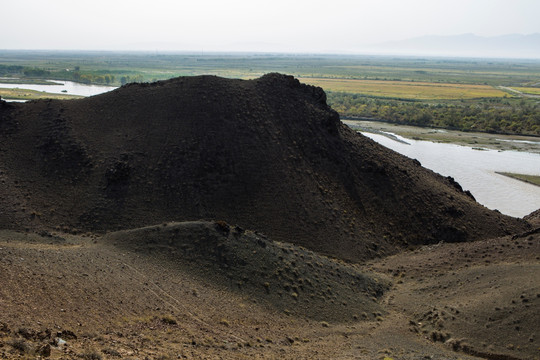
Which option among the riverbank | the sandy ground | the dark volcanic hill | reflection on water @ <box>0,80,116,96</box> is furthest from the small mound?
reflection on water @ <box>0,80,116,96</box>

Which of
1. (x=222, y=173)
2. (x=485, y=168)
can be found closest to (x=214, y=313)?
(x=222, y=173)

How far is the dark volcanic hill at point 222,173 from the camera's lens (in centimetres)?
4041

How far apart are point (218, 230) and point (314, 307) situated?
9.37 m

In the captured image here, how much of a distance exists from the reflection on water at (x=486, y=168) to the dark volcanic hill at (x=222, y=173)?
14.4m

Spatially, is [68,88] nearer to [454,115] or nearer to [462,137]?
[454,115]

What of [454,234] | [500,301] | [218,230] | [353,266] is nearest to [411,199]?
[454,234]

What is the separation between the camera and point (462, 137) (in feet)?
347

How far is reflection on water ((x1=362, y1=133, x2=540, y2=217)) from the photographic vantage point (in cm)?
6366

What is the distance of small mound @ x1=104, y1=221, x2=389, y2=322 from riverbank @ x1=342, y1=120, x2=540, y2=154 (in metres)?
72.6

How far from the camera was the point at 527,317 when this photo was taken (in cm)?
2700

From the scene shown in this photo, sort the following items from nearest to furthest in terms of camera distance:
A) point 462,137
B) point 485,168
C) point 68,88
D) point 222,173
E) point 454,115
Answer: point 222,173
point 485,168
point 462,137
point 454,115
point 68,88

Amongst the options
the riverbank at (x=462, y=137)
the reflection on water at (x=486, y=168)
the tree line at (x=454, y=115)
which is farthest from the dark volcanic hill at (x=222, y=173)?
the tree line at (x=454, y=115)

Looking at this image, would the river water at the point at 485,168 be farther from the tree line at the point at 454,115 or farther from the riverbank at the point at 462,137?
the tree line at the point at 454,115

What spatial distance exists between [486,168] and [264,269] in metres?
62.2
